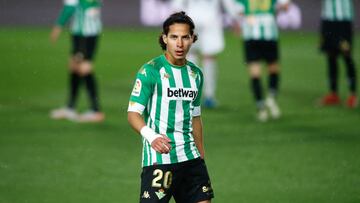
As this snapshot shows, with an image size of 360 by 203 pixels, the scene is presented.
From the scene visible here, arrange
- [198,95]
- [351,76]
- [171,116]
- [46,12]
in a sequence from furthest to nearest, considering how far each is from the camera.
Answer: [46,12] < [351,76] < [198,95] < [171,116]

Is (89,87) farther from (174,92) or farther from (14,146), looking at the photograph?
(174,92)

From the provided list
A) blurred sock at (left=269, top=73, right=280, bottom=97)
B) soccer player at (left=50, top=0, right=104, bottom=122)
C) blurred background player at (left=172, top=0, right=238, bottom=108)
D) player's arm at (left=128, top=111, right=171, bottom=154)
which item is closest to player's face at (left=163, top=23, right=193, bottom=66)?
player's arm at (left=128, top=111, right=171, bottom=154)

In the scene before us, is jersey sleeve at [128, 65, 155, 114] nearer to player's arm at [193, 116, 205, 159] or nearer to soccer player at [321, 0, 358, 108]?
player's arm at [193, 116, 205, 159]

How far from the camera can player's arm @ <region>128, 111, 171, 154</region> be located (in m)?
5.23

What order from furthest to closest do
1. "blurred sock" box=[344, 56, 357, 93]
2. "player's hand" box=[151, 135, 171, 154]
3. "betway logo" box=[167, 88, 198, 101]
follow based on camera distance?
"blurred sock" box=[344, 56, 357, 93] < "betway logo" box=[167, 88, 198, 101] < "player's hand" box=[151, 135, 171, 154]

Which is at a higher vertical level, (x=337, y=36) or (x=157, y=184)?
(x=337, y=36)

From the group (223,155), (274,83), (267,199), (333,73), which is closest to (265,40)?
(274,83)

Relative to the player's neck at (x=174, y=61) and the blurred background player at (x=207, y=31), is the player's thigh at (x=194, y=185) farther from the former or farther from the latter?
the blurred background player at (x=207, y=31)

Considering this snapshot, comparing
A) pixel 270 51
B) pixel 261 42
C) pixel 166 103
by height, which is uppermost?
pixel 261 42

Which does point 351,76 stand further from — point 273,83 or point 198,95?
point 198,95

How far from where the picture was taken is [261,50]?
40.3ft

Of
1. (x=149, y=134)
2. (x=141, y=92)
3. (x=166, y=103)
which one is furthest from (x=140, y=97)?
(x=149, y=134)

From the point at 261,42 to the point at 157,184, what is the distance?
6.92 m

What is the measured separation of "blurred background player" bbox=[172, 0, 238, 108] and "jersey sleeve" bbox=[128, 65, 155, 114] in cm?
784
